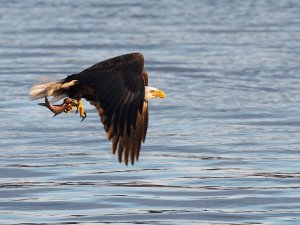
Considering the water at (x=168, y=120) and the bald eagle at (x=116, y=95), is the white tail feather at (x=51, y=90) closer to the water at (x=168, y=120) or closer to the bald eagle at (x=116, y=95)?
the bald eagle at (x=116, y=95)

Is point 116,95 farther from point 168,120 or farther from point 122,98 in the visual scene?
point 168,120

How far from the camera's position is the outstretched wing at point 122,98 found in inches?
291

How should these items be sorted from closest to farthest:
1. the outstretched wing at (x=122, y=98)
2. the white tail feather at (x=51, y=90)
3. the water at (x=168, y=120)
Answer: the outstretched wing at (x=122, y=98) < the white tail feather at (x=51, y=90) < the water at (x=168, y=120)

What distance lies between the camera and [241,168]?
9609 millimetres

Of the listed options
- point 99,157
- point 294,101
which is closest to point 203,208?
point 99,157

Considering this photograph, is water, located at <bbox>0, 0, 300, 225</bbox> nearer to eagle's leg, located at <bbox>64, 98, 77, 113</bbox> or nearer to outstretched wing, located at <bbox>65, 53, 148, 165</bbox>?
outstretched wing, located at <bbox>65, 53, 148, 165</bbox>

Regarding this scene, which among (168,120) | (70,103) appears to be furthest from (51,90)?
Result: (168,120)

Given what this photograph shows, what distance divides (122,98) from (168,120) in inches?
172

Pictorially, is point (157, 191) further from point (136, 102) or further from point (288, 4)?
point (288, 4)

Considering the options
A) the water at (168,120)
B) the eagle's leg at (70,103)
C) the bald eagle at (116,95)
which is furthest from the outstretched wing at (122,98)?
the water at (168,120)

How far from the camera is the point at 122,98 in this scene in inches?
295

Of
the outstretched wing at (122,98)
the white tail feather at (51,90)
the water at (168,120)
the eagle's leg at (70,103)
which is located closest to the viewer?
the outstretched wing at (122,98)


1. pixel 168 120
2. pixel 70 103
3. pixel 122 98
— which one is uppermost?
pixel 122 98

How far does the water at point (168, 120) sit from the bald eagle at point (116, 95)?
57 centimetres
